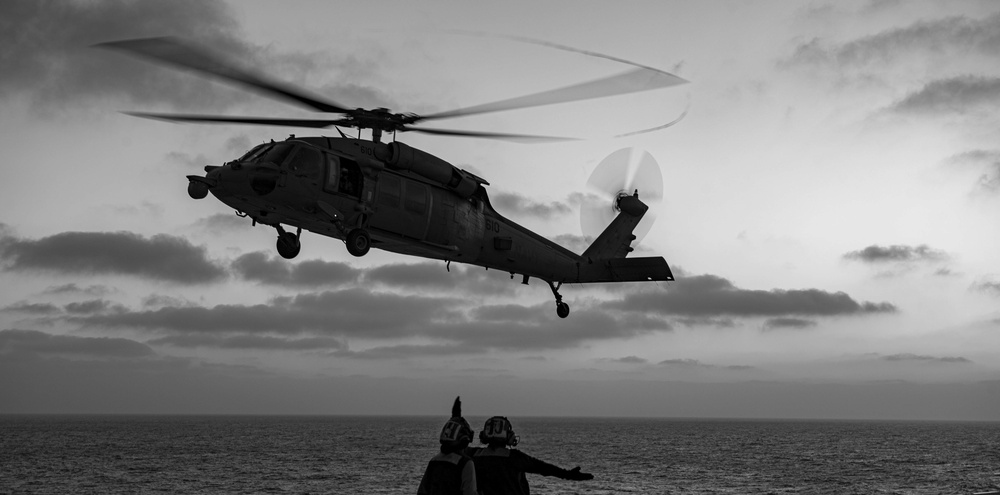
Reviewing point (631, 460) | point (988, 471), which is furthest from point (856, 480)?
point (631, 460)

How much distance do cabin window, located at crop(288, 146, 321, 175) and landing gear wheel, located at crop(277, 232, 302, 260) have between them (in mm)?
2069

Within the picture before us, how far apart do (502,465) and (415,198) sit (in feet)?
46.0

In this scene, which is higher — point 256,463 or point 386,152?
point 386,152

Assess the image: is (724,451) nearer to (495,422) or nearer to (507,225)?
(507,225)

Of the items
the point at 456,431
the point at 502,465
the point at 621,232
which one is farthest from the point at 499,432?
the point at 621,232

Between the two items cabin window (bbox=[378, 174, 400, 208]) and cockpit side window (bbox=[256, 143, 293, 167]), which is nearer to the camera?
cockpit side window (bbox=[256, 143, 293, 167])

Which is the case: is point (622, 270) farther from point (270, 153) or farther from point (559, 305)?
point (270, 153)

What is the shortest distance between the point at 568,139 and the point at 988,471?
335ft

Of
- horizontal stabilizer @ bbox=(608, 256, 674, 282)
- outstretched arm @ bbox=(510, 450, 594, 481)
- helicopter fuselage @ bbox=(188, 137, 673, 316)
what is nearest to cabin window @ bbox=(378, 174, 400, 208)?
helicopter fuselage @ bbox=(188, 137, 673, 316)

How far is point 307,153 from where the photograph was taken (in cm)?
2106

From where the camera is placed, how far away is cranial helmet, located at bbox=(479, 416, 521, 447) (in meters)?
9.63

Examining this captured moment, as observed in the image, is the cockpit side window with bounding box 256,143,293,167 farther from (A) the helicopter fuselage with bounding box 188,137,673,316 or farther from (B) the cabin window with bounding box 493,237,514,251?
(B) the cabin window with bounding box 493,237,514,251

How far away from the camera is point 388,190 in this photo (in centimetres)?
2238

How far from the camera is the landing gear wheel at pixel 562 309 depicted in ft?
89.0
